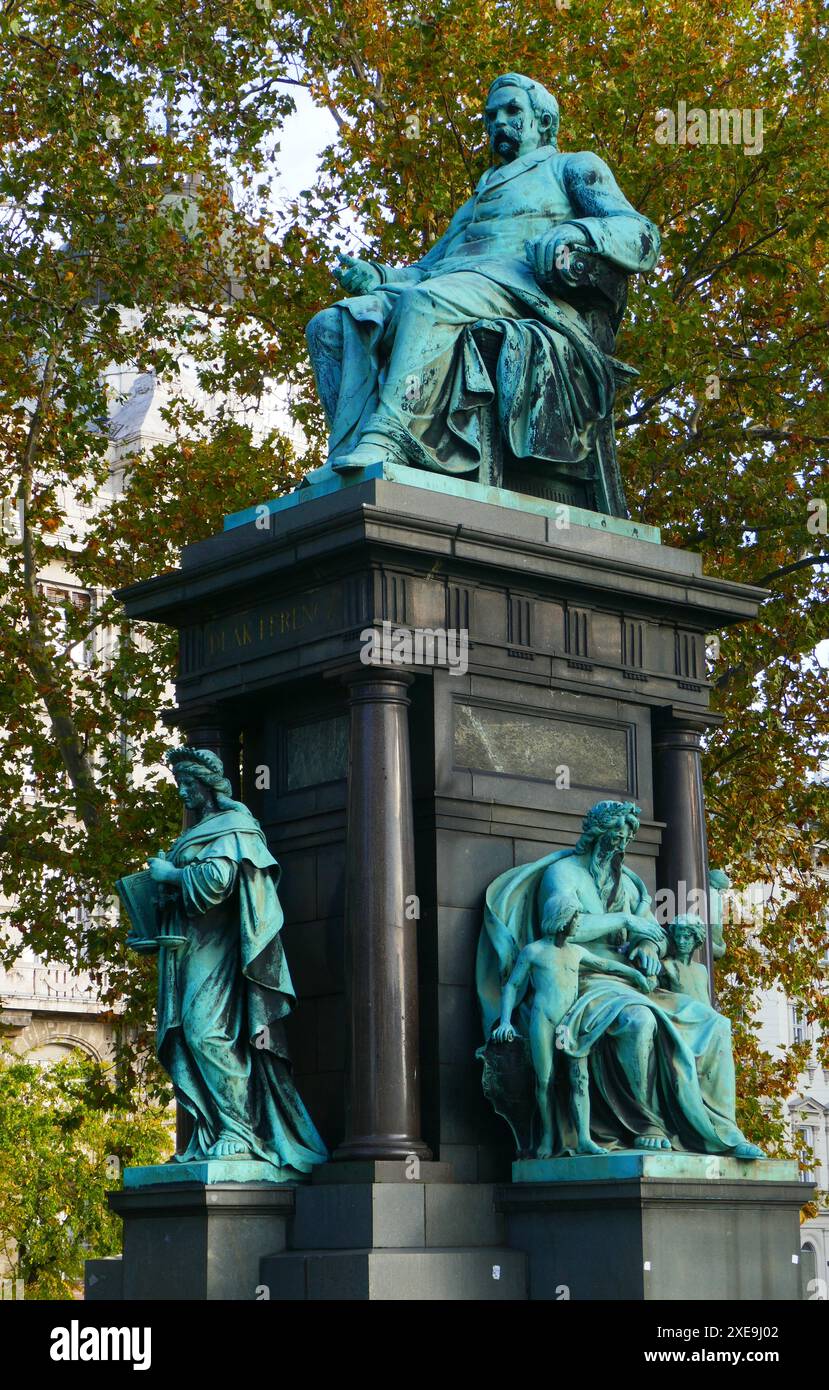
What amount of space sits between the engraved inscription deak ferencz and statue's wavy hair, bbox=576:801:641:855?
155cm

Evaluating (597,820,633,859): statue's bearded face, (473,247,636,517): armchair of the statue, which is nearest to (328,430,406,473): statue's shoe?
(473,247,636,517): armchair of the statue

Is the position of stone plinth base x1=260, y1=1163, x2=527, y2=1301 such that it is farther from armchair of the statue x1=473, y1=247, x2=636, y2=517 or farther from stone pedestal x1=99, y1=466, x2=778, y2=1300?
armchair of the statue x1=473, y1=247, x2=636, y2=517

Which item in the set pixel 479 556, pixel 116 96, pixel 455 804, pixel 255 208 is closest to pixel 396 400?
pixel 479 556

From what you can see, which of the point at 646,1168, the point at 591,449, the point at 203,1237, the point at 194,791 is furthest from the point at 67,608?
the point at 646,1168

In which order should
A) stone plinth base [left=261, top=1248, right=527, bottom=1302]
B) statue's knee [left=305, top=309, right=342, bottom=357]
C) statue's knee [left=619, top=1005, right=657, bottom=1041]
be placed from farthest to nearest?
1. statue's knee [left=305, top=309, right=342, bottom=357]
2. statue's knee [left=619, top=1005, right=657, bottom=1041]
3. stone plinth base [left=261, top=1248, right=527, bottom=1302]

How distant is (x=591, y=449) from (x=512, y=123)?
→ 2.16 m

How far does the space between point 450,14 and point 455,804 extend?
13.9 meters

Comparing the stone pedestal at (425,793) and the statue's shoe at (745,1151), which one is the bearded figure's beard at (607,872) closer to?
the stone pedestal at (425,793)

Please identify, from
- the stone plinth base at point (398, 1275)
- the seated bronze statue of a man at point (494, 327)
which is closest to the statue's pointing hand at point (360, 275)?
the seated bronze statue of a man at point (494, 327)

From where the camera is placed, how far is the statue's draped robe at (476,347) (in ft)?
38.2

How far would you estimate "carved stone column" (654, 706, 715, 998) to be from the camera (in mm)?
11875

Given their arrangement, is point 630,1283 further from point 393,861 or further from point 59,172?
point 59,172

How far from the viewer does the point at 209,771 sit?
36.0 feet

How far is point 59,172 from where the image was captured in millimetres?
21453
